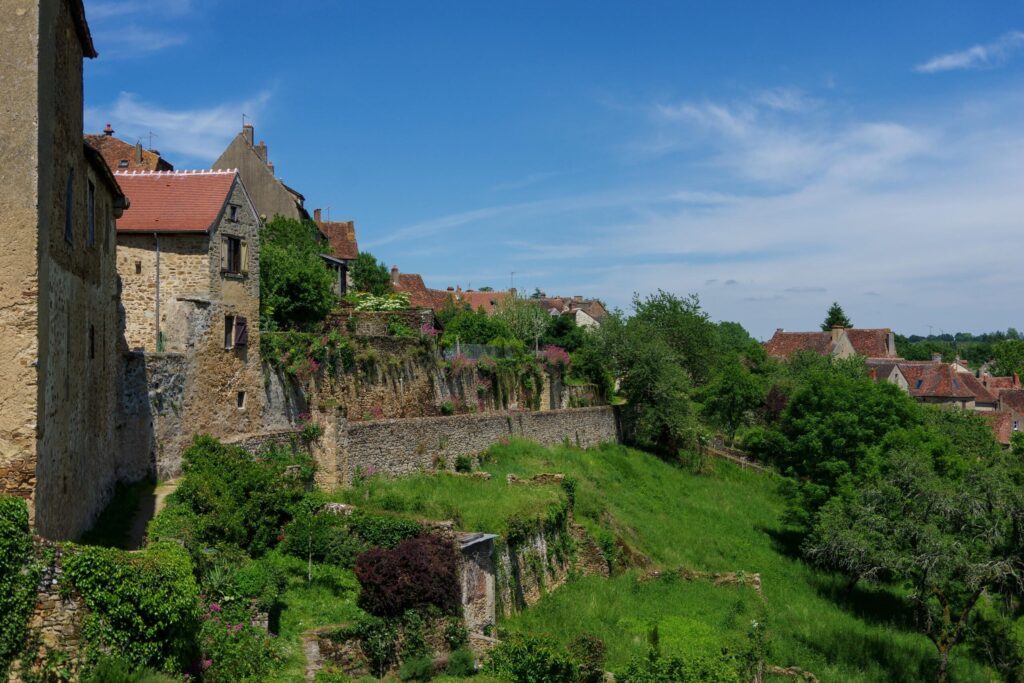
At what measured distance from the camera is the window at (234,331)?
2253 cm

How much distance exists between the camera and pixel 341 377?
27.4m

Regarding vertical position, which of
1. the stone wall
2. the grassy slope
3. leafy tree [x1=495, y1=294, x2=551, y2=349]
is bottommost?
the grassy slope

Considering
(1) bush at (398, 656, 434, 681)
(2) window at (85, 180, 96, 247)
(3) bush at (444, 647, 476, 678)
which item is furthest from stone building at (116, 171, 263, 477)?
(3) bush at (444, 647, 476, 678)

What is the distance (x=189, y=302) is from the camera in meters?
21.7

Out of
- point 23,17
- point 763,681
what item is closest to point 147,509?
point 23,17

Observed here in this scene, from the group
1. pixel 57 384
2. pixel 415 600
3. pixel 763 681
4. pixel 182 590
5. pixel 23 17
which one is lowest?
pixel 763 681

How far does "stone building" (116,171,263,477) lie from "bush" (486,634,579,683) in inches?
377

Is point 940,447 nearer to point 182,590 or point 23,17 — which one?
point 182,590

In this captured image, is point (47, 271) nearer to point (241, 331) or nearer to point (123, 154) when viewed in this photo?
point (241, 331)

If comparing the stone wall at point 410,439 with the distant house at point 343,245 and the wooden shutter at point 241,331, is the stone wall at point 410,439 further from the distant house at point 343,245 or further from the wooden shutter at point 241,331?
the distant house at point 343,245

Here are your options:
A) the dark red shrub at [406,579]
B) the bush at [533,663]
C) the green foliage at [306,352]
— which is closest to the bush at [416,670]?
the dark red shrub at [406,579]

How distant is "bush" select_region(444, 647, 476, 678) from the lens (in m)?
15.9

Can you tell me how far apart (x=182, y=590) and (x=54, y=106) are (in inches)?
287

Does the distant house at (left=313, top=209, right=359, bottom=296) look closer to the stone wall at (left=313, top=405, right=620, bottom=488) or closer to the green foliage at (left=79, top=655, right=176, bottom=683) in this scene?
the stone wall at (left=313, top=405, right=620, bottom=488)
